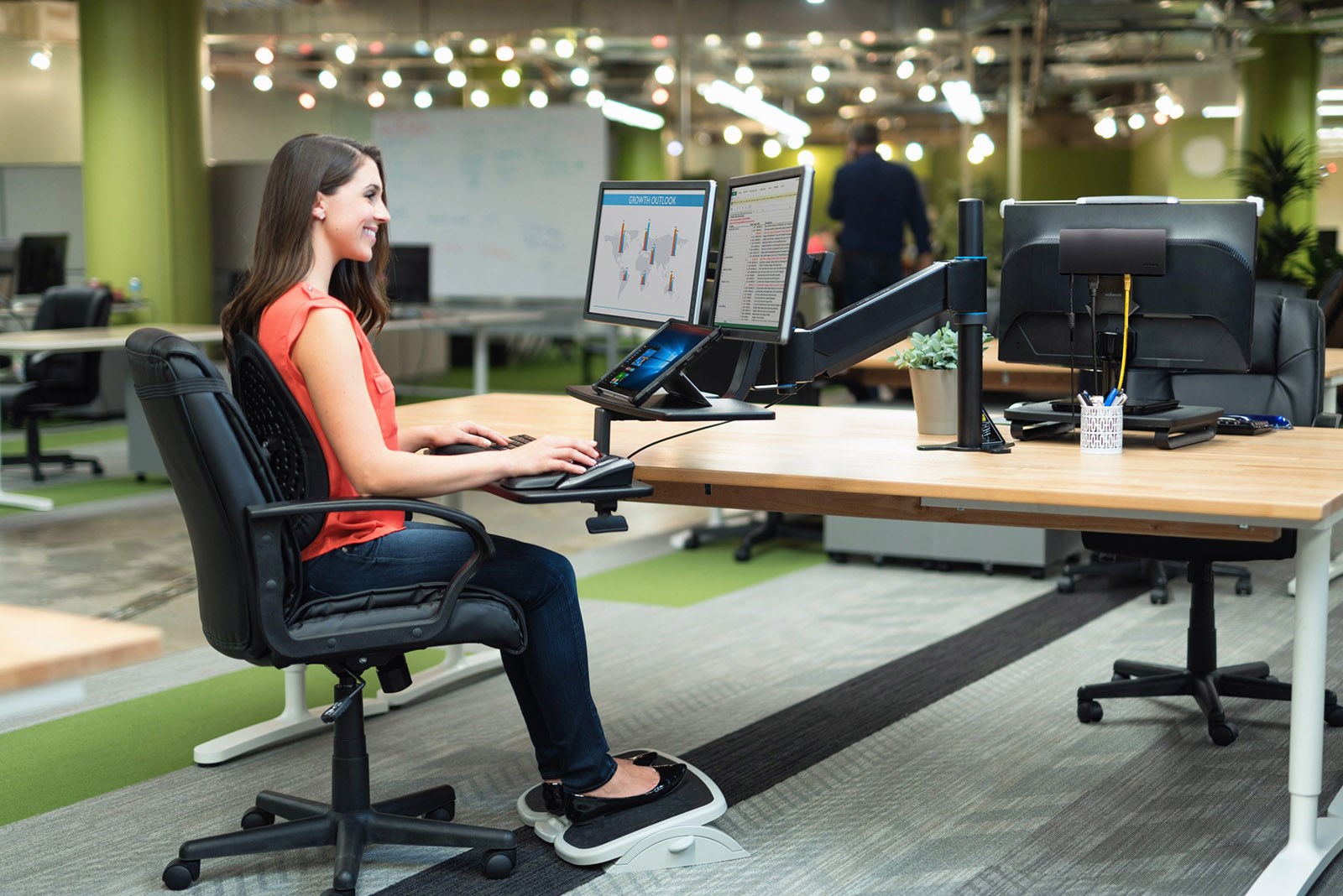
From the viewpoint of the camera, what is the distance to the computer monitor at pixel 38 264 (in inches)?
354

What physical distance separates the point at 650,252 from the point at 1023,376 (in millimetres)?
2038

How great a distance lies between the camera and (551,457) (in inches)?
99.7

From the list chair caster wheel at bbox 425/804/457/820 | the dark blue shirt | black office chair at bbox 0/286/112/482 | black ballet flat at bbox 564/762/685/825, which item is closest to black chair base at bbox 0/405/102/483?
black office chair at bbox 0/286/112/482

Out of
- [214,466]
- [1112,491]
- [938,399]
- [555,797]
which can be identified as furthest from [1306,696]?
[214,466]

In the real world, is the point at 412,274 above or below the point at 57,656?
above

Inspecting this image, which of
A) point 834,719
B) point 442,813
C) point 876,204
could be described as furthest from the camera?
point 876,204

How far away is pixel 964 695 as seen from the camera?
3791 millimetres

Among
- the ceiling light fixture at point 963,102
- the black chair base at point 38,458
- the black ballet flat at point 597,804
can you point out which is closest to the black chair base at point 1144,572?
the black ballet flat at point 597,804

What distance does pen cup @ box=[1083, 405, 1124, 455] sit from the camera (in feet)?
9.25

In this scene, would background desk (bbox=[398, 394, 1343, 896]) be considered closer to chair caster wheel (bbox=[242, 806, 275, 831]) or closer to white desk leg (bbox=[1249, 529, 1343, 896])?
white desk leg (bbox=[1249, 529, 1343, 896])

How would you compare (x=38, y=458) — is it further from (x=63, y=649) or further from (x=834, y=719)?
(x=63, y=649)

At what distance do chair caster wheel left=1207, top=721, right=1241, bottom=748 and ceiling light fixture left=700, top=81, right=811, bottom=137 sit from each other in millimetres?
7902

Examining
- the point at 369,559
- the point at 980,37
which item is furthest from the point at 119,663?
the point at 980,37

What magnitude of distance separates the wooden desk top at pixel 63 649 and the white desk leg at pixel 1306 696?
187cm
